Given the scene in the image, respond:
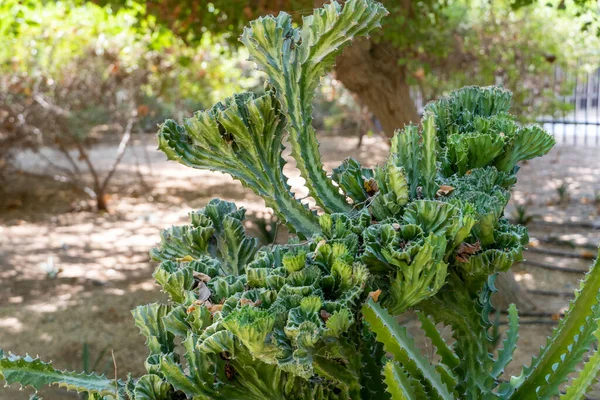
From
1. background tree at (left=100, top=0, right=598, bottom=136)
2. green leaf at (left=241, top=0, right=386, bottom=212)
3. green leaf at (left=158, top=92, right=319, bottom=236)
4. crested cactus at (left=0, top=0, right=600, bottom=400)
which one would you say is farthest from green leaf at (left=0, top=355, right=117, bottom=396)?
background tree at (left=100, top=0, right=598, bottom=136)

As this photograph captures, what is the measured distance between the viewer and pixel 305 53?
1.59 m

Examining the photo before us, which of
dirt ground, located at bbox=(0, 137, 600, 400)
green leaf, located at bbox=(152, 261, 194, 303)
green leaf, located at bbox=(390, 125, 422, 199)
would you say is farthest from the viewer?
dirt ground, located at bbox=(0, 137, 600, 400)

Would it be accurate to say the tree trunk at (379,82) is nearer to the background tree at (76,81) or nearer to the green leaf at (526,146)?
the green leaf at (526,146)

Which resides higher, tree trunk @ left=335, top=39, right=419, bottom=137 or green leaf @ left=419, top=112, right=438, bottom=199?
tree trunk @ left=335, top=39, right=419, bottom=137

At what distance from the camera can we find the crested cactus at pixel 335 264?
125 centimetres

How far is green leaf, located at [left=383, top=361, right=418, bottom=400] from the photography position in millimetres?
1274

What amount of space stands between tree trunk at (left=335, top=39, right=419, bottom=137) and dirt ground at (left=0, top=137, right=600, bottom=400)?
185cm

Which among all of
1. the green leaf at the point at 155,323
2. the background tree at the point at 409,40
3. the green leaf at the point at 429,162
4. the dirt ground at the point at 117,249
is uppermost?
the background tree at the point at 409,40

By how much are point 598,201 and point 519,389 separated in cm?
788

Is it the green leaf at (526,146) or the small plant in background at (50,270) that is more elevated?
the green leaf at (526,146)

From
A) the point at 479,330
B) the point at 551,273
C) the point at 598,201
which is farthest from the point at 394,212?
the point at 598,201

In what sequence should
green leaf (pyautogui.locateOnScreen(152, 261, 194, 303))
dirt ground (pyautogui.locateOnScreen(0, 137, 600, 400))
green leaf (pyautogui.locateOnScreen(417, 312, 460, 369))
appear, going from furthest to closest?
dirt ground (pyautogui.locateOnScreen(0, 137, 600, 400)) → green leaf (pyautogui.locateOnScreen(417, 312, 460, 369)) → green leaf (pyautogui.locateOnScreen(152, 261, 194, 303))

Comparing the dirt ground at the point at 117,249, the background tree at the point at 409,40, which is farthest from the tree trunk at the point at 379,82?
the dirt ground at the point at 117,249

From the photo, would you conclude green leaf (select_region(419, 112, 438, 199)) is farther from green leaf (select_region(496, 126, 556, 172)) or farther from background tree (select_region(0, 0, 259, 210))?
background tree (select_region(0, 0, 259, 210))
